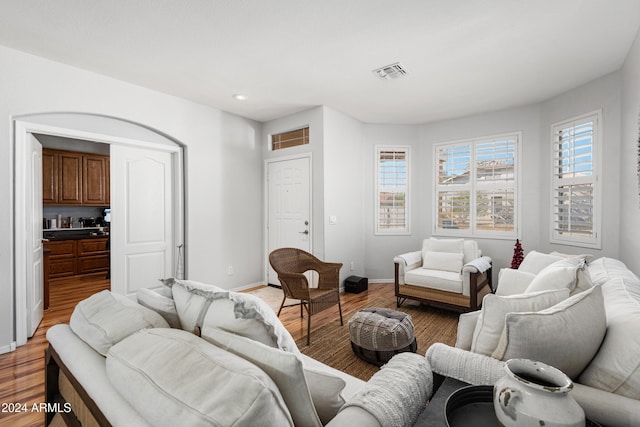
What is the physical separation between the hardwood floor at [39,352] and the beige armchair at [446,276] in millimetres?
632

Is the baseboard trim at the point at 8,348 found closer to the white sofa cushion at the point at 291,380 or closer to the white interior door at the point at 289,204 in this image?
the white interior door at the point at 289,204

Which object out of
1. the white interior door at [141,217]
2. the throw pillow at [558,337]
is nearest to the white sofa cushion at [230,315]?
the throw pillow at [558,337]

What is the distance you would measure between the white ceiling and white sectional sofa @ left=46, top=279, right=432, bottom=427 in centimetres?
205

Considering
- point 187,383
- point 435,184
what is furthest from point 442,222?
point 187,383

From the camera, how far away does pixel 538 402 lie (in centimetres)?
70

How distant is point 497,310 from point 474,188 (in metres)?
3.72

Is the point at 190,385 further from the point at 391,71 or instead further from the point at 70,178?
the point at 70,178

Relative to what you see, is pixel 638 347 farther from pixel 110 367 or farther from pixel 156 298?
pixel 156 298

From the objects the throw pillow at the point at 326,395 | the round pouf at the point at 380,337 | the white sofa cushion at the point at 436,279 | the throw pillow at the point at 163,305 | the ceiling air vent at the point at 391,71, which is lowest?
the round pouf at the point at 380,337

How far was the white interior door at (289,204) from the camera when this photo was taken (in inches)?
174

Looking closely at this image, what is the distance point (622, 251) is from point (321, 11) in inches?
141

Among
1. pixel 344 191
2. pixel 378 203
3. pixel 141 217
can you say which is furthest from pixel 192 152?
pixel 378 203

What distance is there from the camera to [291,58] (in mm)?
2869

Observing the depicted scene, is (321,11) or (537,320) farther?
(321,11)
